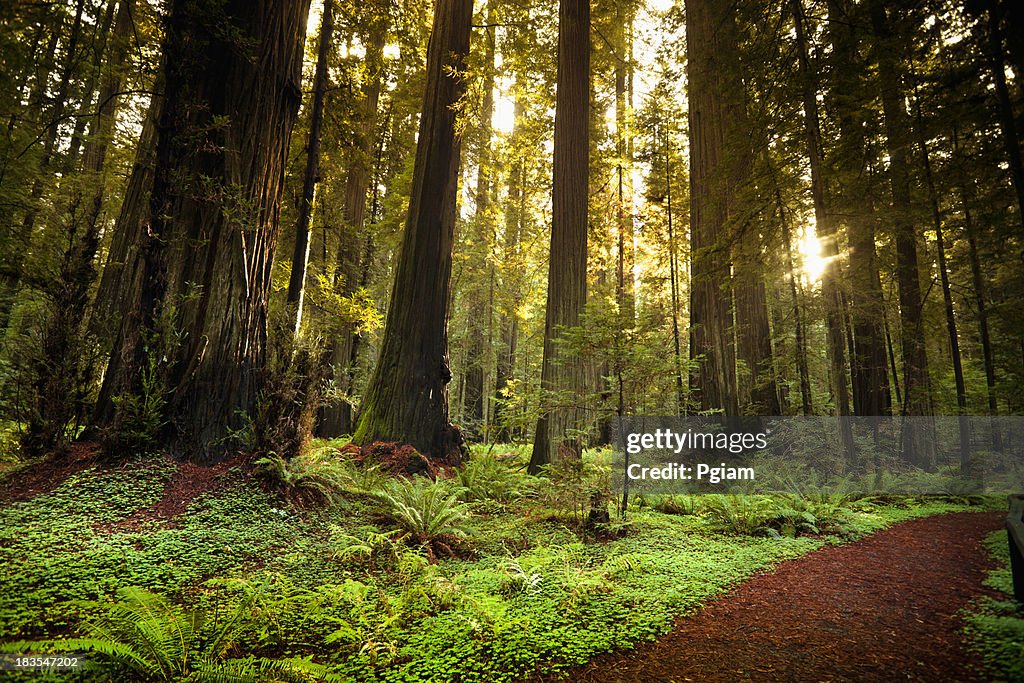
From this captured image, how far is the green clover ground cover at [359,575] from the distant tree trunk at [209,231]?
2.55 feet

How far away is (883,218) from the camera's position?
8516 millimetres

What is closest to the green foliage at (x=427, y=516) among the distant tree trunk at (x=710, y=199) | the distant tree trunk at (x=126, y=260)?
the distant tree trunk at (x=126, y=260)

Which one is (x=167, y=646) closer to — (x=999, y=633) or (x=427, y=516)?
(x=427, y=516)

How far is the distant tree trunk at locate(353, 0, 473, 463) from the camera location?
25.9 ft

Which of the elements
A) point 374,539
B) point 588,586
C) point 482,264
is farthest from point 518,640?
point 482,264

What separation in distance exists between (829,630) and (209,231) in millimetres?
7130

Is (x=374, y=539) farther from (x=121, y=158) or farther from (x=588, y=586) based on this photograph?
(x=121, y=158)

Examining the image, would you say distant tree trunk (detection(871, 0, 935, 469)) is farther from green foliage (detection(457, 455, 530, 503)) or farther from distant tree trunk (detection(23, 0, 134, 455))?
distant tree trunk (detection(23, 0, 134, 455))

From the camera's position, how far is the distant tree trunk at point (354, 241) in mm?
11797

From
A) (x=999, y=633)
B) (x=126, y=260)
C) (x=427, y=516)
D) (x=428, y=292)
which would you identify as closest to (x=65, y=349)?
(x=126, y=260)

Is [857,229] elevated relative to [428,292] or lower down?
elevated

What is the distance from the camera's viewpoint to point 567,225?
7.74m

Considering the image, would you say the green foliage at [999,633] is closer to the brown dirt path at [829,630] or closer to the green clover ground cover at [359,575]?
the brown dirt path at [829,630]

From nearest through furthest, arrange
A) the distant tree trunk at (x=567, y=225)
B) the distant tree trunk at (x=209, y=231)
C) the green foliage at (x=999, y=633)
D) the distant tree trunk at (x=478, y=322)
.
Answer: the green foliage at (x=999, y=633), the distant tree trunk at (x=209, y=231), the distant tree trunk at (x=567, y=225), the distant tree trunk at (x=478, y=322)
